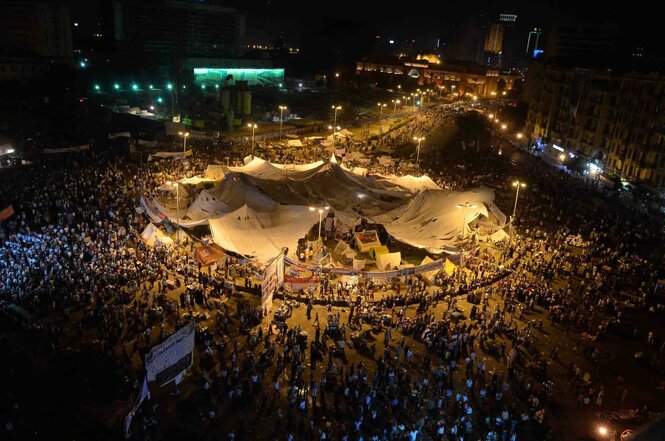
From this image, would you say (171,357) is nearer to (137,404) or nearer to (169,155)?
(137,404)

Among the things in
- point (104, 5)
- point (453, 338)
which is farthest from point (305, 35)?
point (453, 338)

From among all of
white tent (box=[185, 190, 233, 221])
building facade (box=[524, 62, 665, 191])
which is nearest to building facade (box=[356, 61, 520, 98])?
building facade (box=[524, 62, 665, 191])

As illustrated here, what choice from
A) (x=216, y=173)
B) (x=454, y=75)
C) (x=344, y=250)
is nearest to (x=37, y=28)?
(x=216, y=173)

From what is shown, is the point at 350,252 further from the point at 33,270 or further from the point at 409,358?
the point at 33,270

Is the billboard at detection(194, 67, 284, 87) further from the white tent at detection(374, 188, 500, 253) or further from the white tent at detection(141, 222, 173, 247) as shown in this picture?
the white tent at detection(374, 188, 500, 253)

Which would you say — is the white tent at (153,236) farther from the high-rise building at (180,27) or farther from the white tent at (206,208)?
the high-rise building at (180,27)

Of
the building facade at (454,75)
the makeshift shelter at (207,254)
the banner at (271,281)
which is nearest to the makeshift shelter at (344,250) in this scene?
the banner at (271,281)
